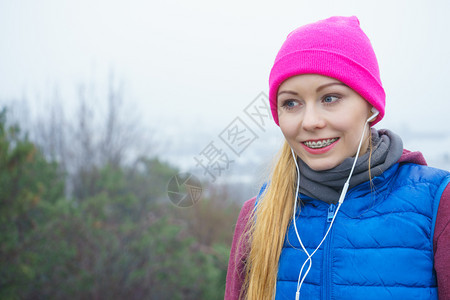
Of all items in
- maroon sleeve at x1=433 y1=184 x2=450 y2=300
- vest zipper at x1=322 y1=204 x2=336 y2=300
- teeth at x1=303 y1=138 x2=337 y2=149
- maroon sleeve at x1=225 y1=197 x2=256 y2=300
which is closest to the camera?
maroon sleeve at x1=433 y1=184 x2=450 y2=300

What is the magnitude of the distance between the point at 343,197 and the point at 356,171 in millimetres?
108

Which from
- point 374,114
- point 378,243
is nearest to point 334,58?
point 374,114

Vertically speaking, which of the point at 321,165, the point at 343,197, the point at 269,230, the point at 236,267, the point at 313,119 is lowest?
the point at 236,267

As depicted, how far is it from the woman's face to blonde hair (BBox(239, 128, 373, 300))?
111 mm

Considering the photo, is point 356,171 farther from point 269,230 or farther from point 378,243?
point 269,230

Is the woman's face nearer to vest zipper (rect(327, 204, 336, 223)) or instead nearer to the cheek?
the cheek

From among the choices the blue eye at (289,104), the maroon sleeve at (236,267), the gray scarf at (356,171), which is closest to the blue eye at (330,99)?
the blue eye at (289,104)

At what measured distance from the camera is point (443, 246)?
123cm

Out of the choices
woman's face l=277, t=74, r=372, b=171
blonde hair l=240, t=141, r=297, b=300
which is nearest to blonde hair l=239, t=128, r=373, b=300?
blonde hair l=240, t=141, r=297, b=300

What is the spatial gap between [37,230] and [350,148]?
5.09 meters

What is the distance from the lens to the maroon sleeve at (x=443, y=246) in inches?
47.9

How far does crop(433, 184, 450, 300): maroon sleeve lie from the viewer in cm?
122

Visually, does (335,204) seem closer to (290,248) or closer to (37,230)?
(290,248)

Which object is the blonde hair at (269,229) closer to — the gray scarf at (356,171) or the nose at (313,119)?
the gray scarf at (356,171)
